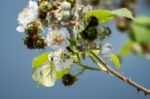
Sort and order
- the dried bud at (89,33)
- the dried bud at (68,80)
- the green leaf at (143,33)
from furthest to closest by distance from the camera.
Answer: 1. the dried bud at (68,80)
2. the dried bud at (89,33)
3. the green leaf at (143,33)

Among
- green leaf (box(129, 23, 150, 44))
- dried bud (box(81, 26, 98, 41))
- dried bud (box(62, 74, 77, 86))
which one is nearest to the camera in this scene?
green leaf (box(129, 23, 150, 44))

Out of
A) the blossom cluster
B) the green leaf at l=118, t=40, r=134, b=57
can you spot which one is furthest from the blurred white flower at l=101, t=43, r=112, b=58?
the green leaf at l=118, t=40, r=134, b=57

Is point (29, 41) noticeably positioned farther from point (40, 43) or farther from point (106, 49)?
point (106, 49)

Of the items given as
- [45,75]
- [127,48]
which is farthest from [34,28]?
[127,48]

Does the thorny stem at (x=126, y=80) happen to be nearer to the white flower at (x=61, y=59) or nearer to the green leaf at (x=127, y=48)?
the white flower at (x=61, y=59)

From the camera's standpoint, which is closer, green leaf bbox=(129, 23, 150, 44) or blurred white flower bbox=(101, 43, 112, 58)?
green leaf bbox=(129, 23, 150, 44)

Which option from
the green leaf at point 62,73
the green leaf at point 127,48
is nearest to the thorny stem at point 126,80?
the green leaf at point 62,73

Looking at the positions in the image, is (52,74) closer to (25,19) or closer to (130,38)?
(25,19)

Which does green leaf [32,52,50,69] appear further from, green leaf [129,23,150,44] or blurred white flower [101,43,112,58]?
green leaf [129,23,150,44]
